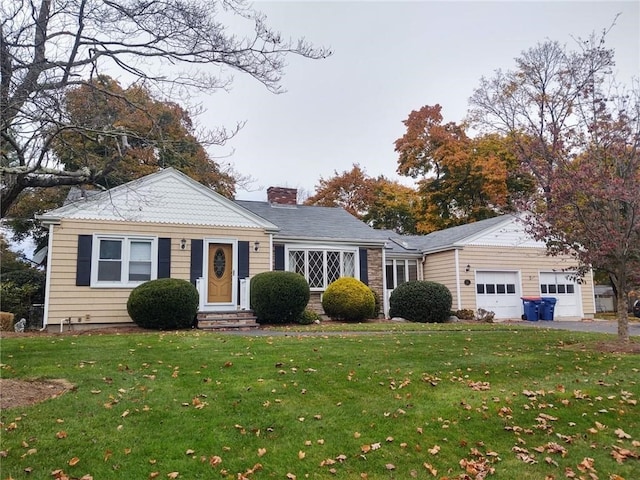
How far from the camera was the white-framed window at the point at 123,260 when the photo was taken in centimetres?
1339

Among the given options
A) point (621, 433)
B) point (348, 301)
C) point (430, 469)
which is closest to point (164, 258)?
point (348, 301)

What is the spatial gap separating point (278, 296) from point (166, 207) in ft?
14.6

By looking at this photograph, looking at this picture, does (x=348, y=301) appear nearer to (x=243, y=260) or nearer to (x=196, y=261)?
(x=243, y=260)

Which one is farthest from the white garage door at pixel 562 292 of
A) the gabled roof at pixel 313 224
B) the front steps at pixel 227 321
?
the front steps at pixel 227 321

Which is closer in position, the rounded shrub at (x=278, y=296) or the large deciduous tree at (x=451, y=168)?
the rounded shrub at (x=278, y=296)

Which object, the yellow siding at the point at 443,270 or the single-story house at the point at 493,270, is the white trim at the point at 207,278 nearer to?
the single-story house at the point at 493,270

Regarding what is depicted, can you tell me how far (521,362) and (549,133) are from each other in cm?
623

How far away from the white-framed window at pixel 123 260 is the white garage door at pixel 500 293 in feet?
41.2

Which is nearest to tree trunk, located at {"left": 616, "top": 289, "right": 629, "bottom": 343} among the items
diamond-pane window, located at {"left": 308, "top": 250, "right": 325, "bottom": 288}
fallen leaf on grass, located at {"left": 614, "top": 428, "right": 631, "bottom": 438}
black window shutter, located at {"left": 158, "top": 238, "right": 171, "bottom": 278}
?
fallen leaf on grass, located at {"left": 614, "top": 428, "right": 631, "bottom": 438}

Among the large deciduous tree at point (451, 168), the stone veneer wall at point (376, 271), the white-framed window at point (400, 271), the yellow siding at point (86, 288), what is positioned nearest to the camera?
the yellow siding at point (86, 288)

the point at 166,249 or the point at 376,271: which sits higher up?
the point at 166,249

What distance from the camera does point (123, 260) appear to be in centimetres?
1368

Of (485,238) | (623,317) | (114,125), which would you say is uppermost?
(114,125)

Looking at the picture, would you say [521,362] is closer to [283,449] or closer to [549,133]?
[283,449]
